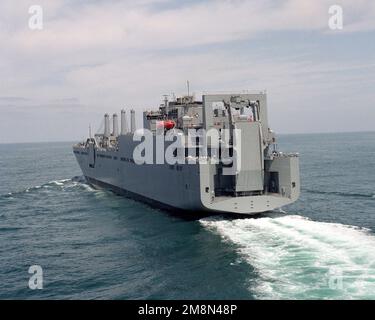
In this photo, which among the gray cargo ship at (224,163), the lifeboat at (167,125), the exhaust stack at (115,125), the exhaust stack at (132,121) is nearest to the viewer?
the gray cargo ship at (224,163)

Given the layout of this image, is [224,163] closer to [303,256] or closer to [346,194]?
[303,256]

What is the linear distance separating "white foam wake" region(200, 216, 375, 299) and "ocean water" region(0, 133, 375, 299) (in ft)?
0.16

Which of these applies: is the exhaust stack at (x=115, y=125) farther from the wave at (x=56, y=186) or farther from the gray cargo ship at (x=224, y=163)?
the gray cargo ship at (x=224, y=163)

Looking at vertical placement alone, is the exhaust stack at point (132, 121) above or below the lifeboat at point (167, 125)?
above

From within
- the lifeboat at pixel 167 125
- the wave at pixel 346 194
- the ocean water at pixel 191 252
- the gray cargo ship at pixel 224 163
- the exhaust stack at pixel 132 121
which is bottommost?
the ocean water at pixel 191 252

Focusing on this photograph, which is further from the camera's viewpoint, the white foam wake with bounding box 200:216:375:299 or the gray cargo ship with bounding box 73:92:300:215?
the gray cargo ship with bounding box 73:92:300:215

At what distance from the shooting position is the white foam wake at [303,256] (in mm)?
18469

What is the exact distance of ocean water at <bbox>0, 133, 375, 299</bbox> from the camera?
19.8 meters

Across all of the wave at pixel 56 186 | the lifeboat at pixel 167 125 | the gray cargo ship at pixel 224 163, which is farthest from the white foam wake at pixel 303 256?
the wave at pixel 56 186

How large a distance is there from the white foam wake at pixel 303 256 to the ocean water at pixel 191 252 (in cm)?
5

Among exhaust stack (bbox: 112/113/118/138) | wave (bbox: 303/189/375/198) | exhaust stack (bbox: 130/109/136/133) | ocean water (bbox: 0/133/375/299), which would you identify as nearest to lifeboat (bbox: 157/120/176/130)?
ocean water (bbox: 0/133/375/299)

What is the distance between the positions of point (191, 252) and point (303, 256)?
6470 mm

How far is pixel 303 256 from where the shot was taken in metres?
22.8

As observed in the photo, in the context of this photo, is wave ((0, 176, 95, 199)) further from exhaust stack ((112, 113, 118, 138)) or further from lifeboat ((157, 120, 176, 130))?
lifeboat ((157, 120, 176, 130))
